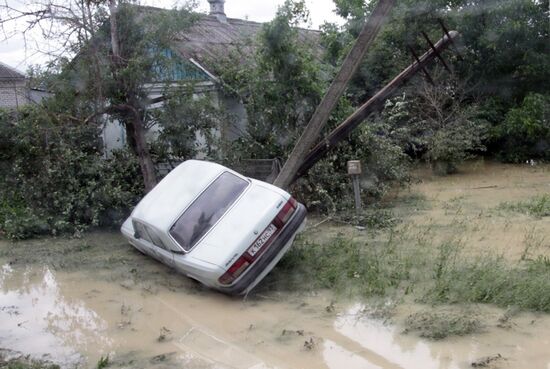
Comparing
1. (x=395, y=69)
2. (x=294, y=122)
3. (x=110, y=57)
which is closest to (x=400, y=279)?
(x=294, y=122)

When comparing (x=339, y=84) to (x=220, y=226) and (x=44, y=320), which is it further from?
(x=44, y=320)

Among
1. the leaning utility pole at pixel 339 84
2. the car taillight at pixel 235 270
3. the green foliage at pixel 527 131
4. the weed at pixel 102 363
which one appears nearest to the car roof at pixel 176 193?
Answer: the car taillight at pixel 235 270

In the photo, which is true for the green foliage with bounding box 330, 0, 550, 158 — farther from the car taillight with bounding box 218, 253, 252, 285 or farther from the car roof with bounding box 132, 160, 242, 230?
the car taillight with bounding box 218, 253, 252, 285

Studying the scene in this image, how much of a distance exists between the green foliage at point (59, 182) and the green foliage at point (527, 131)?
10.8m

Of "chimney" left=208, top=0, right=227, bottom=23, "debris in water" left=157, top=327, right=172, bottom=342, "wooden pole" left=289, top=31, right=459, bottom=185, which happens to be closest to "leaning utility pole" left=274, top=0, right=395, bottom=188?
"wooden pole" left=289, top=31, right=459, bottom=185

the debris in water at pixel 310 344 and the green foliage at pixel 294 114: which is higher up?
the green foliage at pixel 294 114

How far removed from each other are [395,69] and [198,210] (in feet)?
41.5

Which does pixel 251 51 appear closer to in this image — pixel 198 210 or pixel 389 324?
pixel 198 210

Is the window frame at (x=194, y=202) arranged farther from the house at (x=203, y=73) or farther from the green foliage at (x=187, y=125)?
the house at (x=203, y=73)

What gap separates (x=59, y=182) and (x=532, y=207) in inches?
342

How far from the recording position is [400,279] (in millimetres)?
7074

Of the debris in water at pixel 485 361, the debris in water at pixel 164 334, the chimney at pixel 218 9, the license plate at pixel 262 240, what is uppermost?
the chimney at pixel 218 9

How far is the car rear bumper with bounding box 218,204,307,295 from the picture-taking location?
22.5ft

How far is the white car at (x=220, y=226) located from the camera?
22.5 feet
